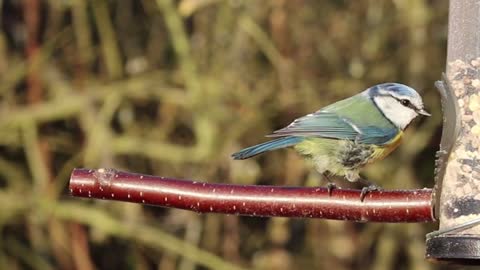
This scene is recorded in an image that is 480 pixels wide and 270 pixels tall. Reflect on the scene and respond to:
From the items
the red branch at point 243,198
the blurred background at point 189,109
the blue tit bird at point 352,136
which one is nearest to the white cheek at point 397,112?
the blue tit bird at point 352,136

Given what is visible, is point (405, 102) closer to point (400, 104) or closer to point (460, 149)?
point (400, 104)

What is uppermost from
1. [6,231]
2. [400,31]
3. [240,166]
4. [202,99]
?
[400,31]

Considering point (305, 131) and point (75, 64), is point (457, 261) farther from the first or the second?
point (75, 64)

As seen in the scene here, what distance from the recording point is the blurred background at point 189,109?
22.3 feet

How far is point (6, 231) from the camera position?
7176 mm

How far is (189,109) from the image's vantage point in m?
6.91

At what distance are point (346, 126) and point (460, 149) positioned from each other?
74 centimetres

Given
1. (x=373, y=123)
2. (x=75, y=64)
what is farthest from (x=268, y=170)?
(x=373, y=123)

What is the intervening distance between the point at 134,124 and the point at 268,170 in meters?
1.01

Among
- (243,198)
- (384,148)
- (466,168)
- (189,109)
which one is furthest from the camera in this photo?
(189,109)

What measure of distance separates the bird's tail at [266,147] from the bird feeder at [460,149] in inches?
27.1

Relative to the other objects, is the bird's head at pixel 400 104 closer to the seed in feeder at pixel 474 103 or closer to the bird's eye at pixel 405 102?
the bird's eye at pixel 405 102

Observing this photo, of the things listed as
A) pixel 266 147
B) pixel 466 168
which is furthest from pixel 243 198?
pixel 466 168

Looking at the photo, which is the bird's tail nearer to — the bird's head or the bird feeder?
the bird's head
